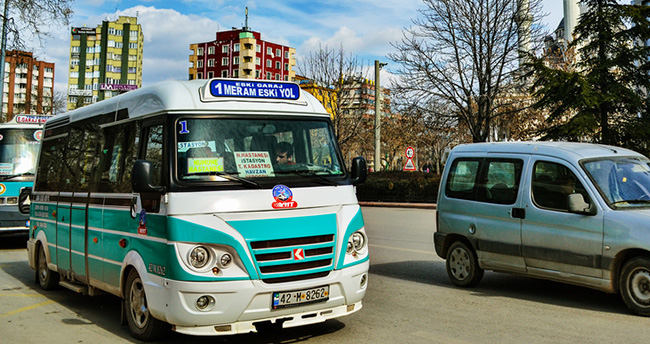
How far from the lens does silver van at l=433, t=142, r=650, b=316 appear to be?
6668 mm

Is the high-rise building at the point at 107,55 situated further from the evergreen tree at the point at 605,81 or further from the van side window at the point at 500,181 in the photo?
the van side window at the point at 500,181

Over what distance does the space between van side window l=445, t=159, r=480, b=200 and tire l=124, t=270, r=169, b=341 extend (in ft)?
15.4

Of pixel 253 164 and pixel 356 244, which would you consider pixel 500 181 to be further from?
pixel 253 164

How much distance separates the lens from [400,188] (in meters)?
28.1

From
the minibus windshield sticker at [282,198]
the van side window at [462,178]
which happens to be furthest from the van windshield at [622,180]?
the minibus windshield sticker at [282,198]

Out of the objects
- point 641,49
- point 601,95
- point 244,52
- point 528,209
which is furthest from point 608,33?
point 244,52

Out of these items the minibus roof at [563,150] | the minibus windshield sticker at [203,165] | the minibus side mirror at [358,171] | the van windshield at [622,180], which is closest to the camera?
the minibus windshield sticker at [203,165]

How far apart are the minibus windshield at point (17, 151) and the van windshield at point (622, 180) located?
39.7 feet

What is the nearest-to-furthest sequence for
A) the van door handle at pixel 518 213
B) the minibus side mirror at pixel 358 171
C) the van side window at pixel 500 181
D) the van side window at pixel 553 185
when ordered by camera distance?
the minibus side mirror at pixel 358 171 → the van side window at pixel 553 185 → the van door handle at pixel 518 213 → the van side window at pixel 500 181

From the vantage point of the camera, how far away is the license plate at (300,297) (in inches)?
205

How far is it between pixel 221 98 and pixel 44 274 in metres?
4.85

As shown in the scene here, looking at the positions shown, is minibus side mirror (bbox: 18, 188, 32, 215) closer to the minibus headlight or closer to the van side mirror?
the minibus headlight

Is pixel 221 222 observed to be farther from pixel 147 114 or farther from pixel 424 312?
pixel 424 312

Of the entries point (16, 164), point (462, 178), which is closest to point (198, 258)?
point (462, 178)
